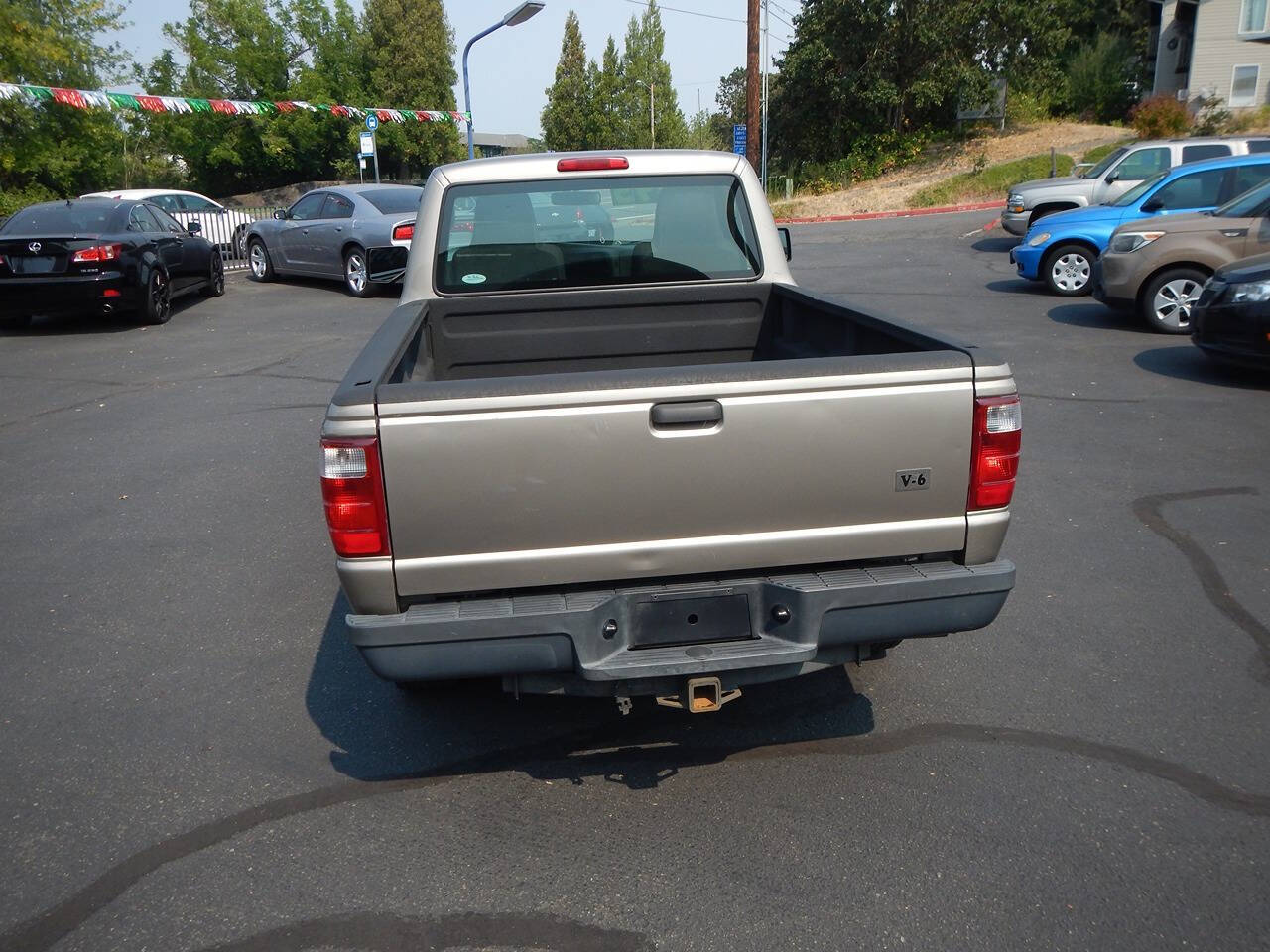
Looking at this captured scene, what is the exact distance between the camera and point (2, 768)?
12.7 ft

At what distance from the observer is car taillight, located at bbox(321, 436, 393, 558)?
3000 millimetres

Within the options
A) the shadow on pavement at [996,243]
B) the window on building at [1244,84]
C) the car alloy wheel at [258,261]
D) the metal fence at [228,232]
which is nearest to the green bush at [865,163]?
the window on building at [1244,84]

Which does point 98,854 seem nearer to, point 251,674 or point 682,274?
point 251,674

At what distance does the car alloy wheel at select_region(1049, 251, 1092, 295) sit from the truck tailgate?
40.4ft

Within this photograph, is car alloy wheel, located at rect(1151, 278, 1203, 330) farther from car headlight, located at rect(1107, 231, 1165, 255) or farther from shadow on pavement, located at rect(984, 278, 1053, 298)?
shadow on pavement, located at rect(984, 278, 1053, 298)

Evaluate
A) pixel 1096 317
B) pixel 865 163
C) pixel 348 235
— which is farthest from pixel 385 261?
pixel 865 163

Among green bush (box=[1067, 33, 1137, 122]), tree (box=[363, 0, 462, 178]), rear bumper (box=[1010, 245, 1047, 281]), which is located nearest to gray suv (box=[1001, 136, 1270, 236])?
rear bumper (box=[1010, 245, 1047, 281])

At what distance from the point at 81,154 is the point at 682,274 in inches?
1496

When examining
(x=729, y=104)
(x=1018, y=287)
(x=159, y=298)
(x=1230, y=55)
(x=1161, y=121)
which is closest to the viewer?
(x=159, y=298)

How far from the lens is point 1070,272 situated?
1427 cm

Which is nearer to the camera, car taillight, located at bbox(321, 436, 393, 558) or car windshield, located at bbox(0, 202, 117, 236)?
car taillight, located at bbox(321, 436, 393, 558)

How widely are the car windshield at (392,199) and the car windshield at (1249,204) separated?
1088 centimetres

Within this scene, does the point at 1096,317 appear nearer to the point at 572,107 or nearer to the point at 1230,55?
the point at 1230,55

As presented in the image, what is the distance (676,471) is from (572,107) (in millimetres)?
71379
